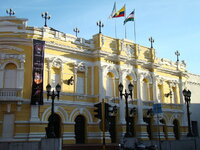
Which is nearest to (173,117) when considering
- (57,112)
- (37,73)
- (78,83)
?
(78,83)

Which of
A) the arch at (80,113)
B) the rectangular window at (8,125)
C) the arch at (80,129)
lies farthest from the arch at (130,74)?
the rectangular window at (8,125)

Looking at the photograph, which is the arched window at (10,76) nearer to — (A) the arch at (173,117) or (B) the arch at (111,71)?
(B) the arch at (111,71)

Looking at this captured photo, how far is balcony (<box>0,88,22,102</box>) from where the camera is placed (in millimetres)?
20359

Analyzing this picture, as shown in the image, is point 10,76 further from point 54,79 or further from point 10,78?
point 54,79

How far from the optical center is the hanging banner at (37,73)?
21328 mm

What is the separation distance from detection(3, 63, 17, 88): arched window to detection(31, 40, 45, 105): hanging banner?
1486 millimetres

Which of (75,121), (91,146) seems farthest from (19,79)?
(91,146)

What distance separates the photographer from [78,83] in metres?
Result: 24.5

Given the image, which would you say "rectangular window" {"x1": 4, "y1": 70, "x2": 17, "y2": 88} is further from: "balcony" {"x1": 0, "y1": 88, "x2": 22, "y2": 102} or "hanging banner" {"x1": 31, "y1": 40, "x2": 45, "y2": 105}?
"hanging banner" {"x1": 31, "y1": 40, "x2": 45, "y2": 105}

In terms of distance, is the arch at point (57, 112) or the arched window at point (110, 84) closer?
the arch at point (57, 112)

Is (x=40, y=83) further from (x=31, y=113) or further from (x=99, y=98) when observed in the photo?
(x=99, y=98)

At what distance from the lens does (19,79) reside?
70.5 feet

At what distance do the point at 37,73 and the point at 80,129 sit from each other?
20.2 feet

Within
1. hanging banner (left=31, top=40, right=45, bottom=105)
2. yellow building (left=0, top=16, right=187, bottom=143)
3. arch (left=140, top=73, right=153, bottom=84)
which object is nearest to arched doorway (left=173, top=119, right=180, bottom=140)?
yellow building (left=0, top=16, right=187, bottom=143)
